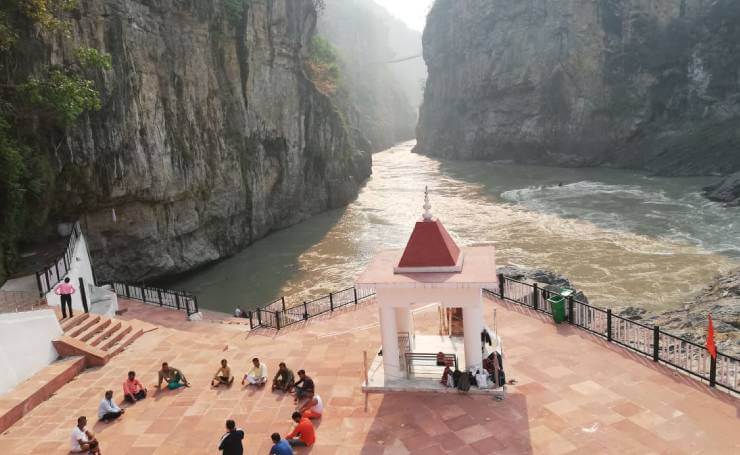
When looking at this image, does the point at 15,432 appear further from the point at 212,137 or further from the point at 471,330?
the point at 212,137

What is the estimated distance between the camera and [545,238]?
116 feet

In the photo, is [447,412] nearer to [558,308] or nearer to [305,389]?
[305,389]

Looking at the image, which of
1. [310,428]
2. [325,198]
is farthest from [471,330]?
[325,198]

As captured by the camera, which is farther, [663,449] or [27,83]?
[27,83]

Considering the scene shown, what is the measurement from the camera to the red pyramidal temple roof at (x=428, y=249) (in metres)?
11.9

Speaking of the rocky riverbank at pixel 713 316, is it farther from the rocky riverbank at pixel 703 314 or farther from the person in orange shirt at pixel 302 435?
the person in orange shirt at pixel 302 435

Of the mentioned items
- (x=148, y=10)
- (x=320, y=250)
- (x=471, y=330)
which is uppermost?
(x=148, y=10)

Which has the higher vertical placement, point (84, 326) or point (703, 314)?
point (84, 326)

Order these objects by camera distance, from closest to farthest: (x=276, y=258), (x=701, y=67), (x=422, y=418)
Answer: (x=422, y=418) < (x=276, y=258) < (x=701, y=67)

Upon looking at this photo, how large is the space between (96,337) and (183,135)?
53.3 feet

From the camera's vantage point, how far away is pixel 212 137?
31.8 m

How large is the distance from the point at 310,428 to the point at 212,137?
2472 centimetres

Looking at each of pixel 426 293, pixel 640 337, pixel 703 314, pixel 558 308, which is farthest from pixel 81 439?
pixel 703 314

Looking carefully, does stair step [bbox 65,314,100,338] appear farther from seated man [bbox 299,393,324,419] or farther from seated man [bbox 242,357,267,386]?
seated man [bbox 299,393,324,419]
